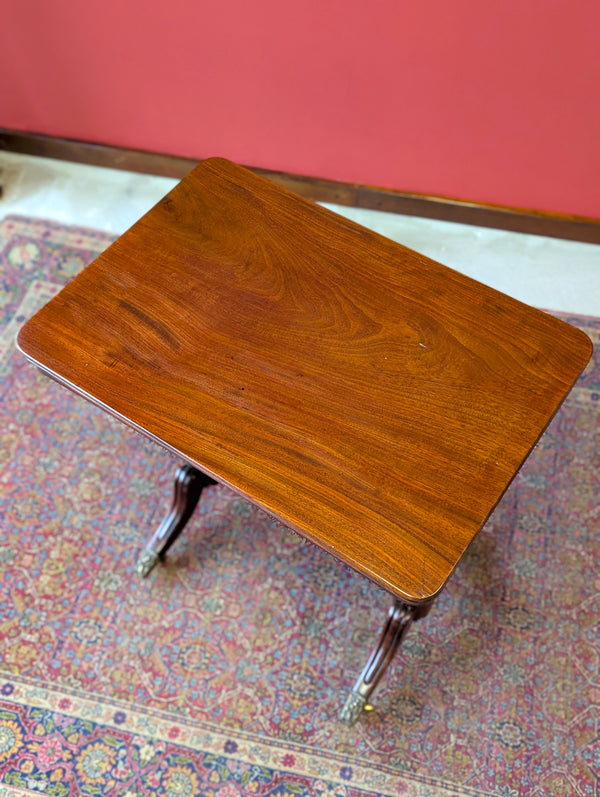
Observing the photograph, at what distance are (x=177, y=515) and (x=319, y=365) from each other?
0.57 metres

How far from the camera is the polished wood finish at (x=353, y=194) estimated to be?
2213 millimetres

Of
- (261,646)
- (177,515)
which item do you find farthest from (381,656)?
(177,515)

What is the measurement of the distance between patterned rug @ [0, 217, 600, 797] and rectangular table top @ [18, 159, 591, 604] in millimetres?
590

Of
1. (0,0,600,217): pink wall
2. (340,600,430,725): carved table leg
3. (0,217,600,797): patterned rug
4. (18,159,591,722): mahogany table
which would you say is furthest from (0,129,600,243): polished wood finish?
(340,600,430,725): carved table leg

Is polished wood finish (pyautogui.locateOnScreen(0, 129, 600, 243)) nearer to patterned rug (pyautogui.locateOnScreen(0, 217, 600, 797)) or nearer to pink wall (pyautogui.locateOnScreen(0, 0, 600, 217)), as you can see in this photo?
pink wall (pyautogui.locateOnScreen(0, 0, 600, 217))

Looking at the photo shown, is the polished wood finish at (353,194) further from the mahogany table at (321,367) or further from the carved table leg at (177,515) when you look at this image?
the carved table leg at (177,515)

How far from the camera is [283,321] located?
1392 mm

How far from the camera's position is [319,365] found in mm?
1340

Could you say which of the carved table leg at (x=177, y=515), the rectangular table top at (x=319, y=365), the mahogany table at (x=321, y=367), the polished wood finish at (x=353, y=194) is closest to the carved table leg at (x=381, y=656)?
the mahogany table at (x=321, y=367)

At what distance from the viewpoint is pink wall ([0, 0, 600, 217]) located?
183 centimetres

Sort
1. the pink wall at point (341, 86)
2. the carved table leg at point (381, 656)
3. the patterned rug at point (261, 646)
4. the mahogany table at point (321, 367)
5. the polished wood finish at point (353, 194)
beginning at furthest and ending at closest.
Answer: the polished wood finish at point (353, 194) < the pink wall at point (341, 86) < the patterned rug at point (261, 646) < the carved table leg at point (381, 656) < the mahogany table at point (321, 367)

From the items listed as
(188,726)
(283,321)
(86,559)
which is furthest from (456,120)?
(188,726)

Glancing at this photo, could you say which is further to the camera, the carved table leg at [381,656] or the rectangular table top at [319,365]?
the carved table leg at [381,656]

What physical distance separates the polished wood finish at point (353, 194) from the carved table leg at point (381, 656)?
1224 mm
